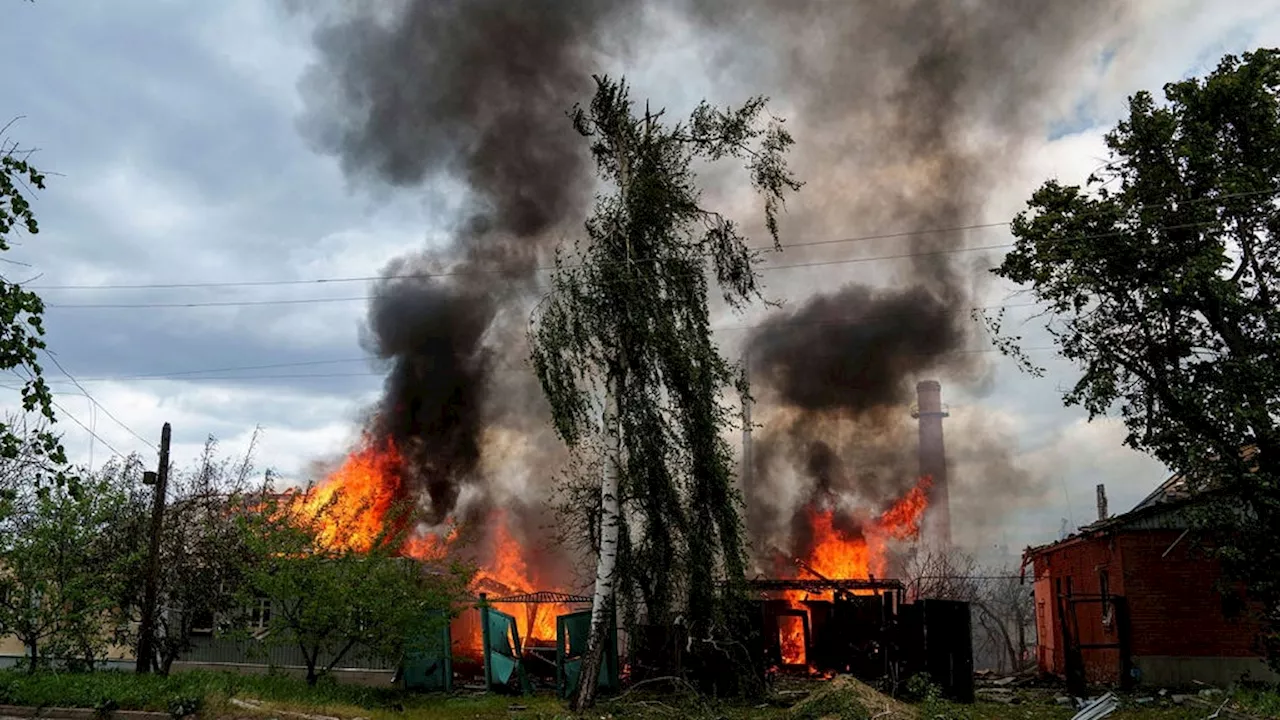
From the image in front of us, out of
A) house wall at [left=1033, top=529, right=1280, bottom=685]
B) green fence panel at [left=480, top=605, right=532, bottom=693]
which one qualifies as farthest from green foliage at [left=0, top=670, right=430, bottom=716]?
house wall at [left=1033, top=529, right=1280, bottom=685]

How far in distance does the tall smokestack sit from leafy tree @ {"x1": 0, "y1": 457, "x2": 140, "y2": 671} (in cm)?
3690

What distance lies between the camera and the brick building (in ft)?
65.4

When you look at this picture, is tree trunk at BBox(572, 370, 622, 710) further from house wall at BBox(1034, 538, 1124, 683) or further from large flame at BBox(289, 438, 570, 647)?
house wall at BBox(1034, 538, 1124, 683)

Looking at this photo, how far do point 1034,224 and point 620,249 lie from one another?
9034 millimetres

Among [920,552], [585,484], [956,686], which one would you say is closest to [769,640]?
[956,686]

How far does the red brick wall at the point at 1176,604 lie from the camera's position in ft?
66.3

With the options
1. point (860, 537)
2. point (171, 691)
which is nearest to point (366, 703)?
point (171, 691)

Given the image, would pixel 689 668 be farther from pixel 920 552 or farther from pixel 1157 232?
pixel 920 552

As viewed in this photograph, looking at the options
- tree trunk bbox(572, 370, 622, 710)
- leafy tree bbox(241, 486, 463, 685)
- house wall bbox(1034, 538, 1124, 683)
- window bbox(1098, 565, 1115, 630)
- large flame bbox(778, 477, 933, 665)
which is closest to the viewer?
leafy tree bbox(241, 486, 463, 685)

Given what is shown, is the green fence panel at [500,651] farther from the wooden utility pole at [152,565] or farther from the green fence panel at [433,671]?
the wooden utility pole at [152,565]

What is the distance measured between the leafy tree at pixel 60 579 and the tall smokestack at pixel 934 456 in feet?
121

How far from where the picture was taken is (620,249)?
18.5 m

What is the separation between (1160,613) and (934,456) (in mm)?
25347

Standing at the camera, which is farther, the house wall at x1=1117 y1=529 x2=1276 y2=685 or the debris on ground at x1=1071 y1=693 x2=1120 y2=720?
the house wall at x1=1117 y1=529 x2=1276 y2=685
